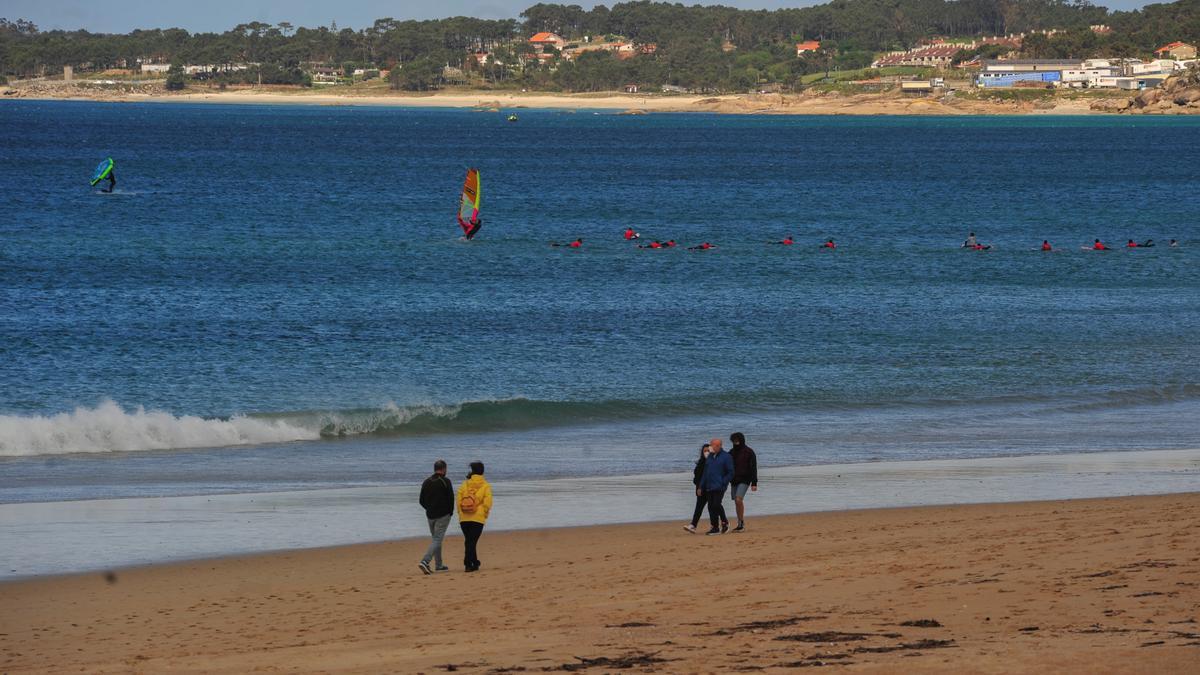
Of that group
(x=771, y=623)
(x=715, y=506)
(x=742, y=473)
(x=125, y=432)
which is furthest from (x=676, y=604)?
(x=125, y=432)

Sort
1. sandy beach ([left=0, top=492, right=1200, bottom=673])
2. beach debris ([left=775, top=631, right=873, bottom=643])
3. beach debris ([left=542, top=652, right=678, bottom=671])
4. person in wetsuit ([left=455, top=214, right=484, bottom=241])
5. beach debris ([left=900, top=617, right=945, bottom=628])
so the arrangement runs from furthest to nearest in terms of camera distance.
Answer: person in wetsuit ([left=455, top=214, right=484, bottom=241])
beach debris ([left=900, top=617, right=945, bottom=628])
beach debris ([left=775, top=631, right=873, bottom=643])
sandy beach ([left=0, top=492, right=1200, bottom=673])
beach debris ([left=542, top=652, right=678, bottom=671])

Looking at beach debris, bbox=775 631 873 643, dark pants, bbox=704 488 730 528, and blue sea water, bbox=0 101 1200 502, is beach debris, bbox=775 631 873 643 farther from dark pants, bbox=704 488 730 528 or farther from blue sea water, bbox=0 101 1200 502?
blue sea water, bbox=0 101 1200 502

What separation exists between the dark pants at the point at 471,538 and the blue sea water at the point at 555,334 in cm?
630

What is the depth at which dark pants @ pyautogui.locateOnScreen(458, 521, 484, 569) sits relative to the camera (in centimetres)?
1592

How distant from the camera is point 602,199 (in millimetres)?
85812

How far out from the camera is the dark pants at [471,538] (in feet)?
52.2

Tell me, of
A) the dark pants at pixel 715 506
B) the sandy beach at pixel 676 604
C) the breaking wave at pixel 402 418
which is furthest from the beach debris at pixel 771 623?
the breaking wave at pixel 402 418

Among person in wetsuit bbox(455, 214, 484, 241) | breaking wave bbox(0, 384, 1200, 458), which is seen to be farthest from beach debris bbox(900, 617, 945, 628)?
person in wetsuit bbox(455, 214, 484, 241)

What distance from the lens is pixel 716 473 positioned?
696 inches

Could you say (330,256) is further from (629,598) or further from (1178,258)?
(629,598)

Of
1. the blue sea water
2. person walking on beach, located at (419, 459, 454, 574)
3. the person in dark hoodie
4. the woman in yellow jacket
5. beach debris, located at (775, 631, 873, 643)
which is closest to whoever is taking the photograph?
beach debris, located at (775, 631, 873, 643)

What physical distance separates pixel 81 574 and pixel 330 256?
129ft

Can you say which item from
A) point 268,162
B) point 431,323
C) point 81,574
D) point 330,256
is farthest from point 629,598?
point 268,162

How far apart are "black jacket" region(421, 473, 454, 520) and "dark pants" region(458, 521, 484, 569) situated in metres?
0.26
